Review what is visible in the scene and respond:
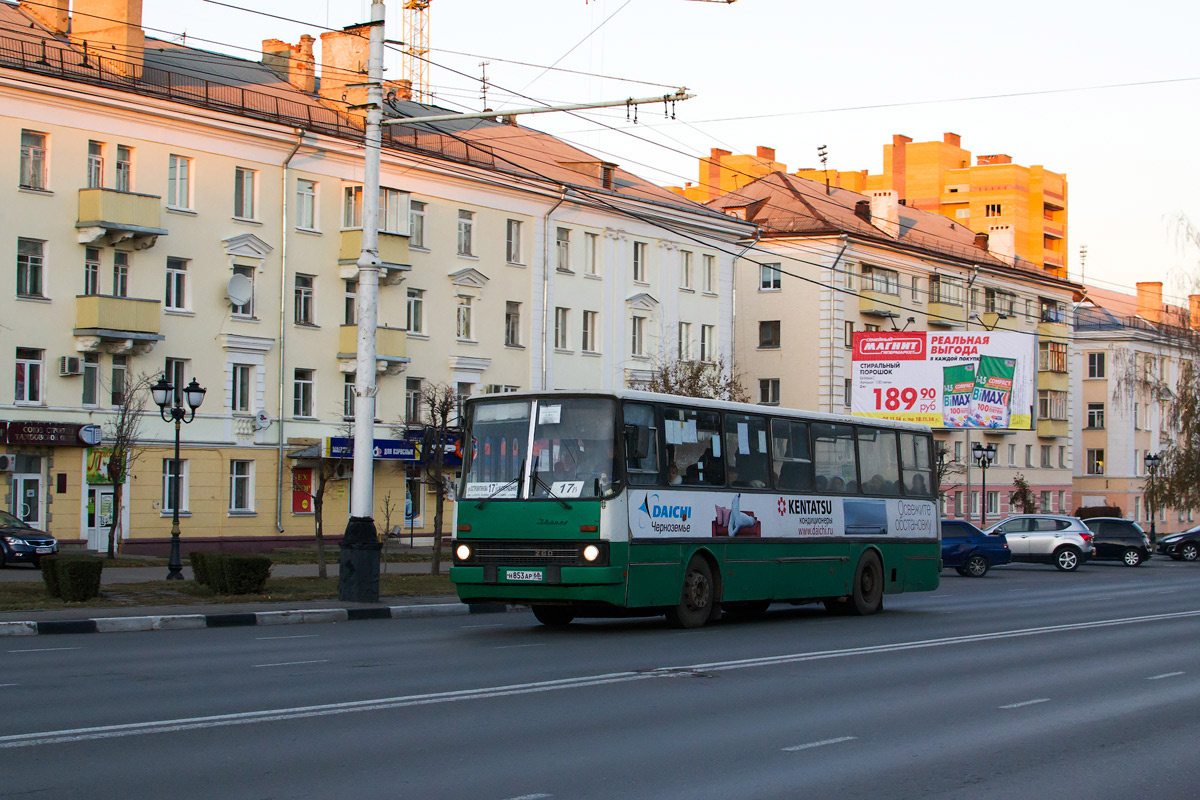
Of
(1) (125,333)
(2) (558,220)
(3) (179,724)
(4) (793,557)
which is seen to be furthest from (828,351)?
(3) (179,724)

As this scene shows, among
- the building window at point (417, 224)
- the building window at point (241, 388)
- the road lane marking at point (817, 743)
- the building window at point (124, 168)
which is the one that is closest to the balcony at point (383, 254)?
the building window at point (417, 224)

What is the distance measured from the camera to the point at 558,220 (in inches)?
2021

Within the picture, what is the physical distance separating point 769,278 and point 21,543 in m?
41.3

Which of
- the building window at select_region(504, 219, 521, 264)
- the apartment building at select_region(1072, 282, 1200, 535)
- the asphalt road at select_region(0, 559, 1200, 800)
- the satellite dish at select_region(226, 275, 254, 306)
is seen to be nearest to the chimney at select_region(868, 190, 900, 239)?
the apartment building at select_region(1072, 282, 1200, 535)

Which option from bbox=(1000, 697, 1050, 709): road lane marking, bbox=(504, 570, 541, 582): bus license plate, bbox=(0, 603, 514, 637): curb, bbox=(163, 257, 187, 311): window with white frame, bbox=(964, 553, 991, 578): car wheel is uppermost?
bbox=(163, 257, 187, 311): window with white frame

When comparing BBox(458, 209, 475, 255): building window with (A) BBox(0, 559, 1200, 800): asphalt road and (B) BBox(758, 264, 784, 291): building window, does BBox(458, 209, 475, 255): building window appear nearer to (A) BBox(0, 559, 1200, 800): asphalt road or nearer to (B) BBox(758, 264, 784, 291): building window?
(B) BBox(758, 264, 784, 291): building window

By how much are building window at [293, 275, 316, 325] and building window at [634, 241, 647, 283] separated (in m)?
14.6

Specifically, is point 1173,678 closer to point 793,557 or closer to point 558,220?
point 793,557

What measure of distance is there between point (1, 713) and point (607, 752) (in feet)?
14.3

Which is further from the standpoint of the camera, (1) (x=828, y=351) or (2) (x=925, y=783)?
(1) (x=828, y=351)

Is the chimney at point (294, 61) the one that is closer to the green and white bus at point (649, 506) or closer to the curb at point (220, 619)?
the curb at point (220, 619)

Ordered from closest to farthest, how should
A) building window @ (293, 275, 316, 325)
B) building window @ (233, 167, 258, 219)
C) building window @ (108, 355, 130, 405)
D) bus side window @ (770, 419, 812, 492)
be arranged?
bus side window @ (770, 419, 812, 492)
building window @ (108, 355, 130, 405)
building window @ (233, 167, 258, 219)
building window @ (293, 275, 316, 325)

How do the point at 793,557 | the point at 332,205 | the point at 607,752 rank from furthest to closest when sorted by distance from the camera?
the point at 332,205, the point at 793,557, the point at 607,752

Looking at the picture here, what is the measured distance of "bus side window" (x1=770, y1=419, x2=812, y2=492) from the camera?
20.5 m
